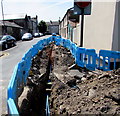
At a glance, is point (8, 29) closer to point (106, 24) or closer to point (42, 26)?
point (106, 24)

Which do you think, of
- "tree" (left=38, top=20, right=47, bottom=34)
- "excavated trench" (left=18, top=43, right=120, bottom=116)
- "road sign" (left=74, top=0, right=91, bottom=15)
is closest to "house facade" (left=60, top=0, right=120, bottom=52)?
"road sign" (left=74, top=0, right=91, bottom=15)

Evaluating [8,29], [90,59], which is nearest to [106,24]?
[90,59]

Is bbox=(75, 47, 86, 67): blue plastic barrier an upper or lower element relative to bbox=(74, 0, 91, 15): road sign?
lower

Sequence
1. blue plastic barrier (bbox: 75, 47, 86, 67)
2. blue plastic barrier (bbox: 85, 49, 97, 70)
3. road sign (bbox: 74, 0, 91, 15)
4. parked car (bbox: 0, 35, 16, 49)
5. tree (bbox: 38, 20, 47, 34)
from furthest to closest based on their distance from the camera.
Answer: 1. tree (bbox: 38, 20, 47, 34)
2. parked car (bbox: 0, 35, 16, 49)
3. road sign (bbox: 74, 0, 91, 15)
4. blue plastic barrier (bbox: 75, 47, 86, 67)
5. blue plastic barrier (bbox: 85, 49, 97, 70)

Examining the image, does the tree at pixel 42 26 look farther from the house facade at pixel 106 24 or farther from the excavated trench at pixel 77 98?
the excavated trench at pixel 77 98

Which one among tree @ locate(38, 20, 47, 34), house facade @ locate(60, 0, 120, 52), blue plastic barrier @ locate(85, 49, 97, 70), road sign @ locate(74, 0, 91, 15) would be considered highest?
tree @ locate(38, 20, 47, 34)

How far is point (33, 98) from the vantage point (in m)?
4.96

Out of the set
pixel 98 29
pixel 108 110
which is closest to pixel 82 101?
pixel 108 110

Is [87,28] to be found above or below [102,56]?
above

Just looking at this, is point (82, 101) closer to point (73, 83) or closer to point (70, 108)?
point (70, 108)

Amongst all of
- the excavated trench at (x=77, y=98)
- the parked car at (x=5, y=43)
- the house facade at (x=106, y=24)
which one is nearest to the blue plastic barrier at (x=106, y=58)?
the house facade at (x=106, y=24)

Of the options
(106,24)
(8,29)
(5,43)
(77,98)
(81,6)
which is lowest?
(77,98)

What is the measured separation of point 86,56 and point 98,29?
2448mm

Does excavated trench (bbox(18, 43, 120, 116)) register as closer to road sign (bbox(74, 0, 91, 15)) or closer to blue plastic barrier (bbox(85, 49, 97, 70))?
blue plastic barrier (bbox(85, 49, 97, 70))
